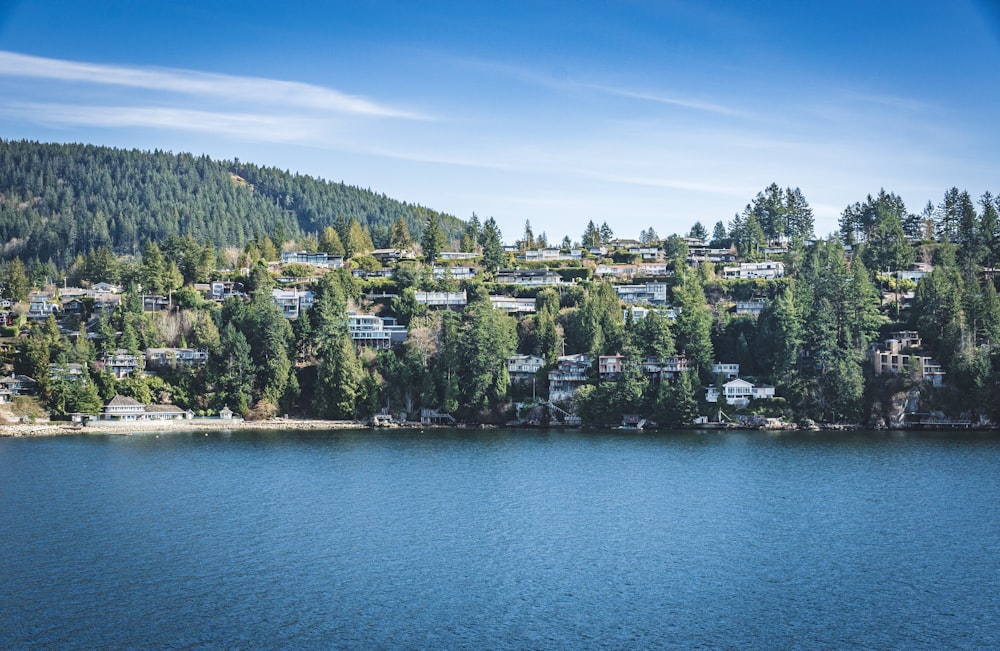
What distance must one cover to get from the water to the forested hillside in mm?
111169

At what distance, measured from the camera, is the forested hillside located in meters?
161

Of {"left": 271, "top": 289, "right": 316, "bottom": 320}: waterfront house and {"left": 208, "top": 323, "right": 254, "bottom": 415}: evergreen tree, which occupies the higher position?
{"left": 271, "top": 289, "right": 316, "bottom": 320}: waterfront house

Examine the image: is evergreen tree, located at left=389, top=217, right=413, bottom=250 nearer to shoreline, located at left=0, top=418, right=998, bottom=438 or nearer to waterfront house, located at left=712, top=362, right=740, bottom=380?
shoreline, located at left=0, top=418, right=998, bottom=438

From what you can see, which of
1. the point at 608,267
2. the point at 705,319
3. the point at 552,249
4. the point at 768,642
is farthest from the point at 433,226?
the point at 768,642

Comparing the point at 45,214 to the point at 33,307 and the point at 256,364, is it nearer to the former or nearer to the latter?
the point at 33,307

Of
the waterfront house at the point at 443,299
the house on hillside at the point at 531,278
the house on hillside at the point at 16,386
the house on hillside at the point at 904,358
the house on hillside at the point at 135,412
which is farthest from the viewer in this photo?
the house on hillside at the point at 531,278

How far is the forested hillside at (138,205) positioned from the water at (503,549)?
111169 mm

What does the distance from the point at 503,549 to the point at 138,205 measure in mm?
161352

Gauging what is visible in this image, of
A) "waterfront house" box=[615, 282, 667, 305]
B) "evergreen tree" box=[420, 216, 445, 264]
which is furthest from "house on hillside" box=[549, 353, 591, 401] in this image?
"evergreen tree" box=[420, 216, 445, 264]

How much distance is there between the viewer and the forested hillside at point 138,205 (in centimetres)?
16125

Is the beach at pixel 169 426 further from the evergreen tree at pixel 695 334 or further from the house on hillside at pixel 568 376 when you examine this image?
the evergreen tree at pixel 695 334

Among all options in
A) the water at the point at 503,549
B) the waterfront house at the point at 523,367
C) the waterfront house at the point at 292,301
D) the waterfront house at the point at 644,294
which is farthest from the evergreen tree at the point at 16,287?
the waterfront house at the point at 644,294

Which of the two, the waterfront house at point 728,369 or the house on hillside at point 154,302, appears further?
the house on hillside at point 154,302

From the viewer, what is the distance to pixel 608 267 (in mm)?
104562
